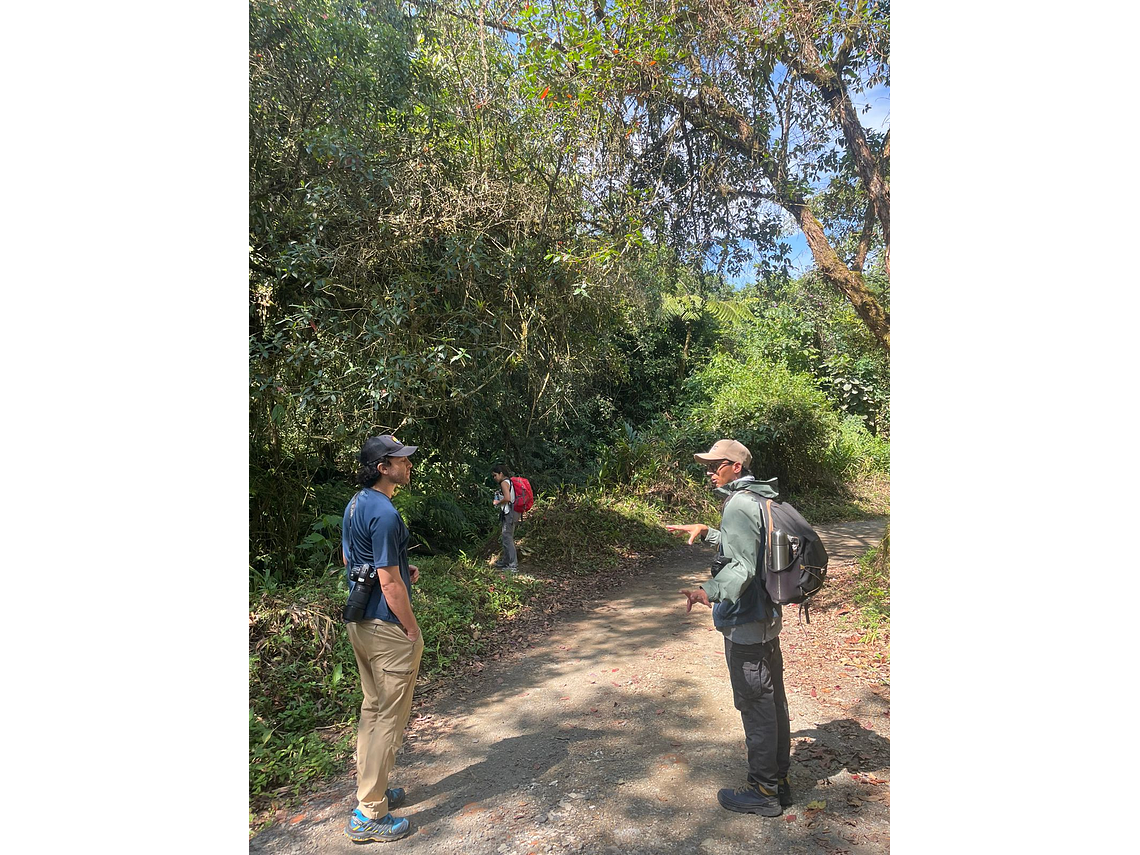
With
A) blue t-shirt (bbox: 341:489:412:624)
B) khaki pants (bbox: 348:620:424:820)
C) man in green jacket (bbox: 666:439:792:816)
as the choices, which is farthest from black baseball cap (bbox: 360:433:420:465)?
man in green jacket (bbox: 666:439:792:816)

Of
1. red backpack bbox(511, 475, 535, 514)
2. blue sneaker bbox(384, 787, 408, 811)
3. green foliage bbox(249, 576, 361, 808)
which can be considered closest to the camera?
blue sneaker bbox(384, 787, 408, 811)

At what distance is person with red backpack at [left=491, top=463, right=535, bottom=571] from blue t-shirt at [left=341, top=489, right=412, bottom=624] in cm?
493

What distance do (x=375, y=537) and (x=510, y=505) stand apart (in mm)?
5141

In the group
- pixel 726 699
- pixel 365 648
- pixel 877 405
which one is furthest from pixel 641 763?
pixel 877 405

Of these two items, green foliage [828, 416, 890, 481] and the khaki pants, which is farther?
green foliage [828, 416, 890, 481]

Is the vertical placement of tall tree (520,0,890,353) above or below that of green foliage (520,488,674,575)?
above

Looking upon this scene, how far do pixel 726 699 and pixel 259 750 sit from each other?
10.2 ft

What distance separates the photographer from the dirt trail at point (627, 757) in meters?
3.25

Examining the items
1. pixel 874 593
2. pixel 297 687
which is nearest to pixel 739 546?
pixel 297 687

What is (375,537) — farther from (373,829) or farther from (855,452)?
(855,452)

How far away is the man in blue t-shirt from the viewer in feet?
10.7

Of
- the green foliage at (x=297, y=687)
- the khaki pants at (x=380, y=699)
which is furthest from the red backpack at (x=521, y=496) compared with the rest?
the khaki pants at (x=380, y=699)

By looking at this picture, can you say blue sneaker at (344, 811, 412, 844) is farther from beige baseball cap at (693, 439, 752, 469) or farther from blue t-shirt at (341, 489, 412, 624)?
beige baseball cap at (693, 439, 752, 469)

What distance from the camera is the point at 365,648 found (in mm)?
3359
